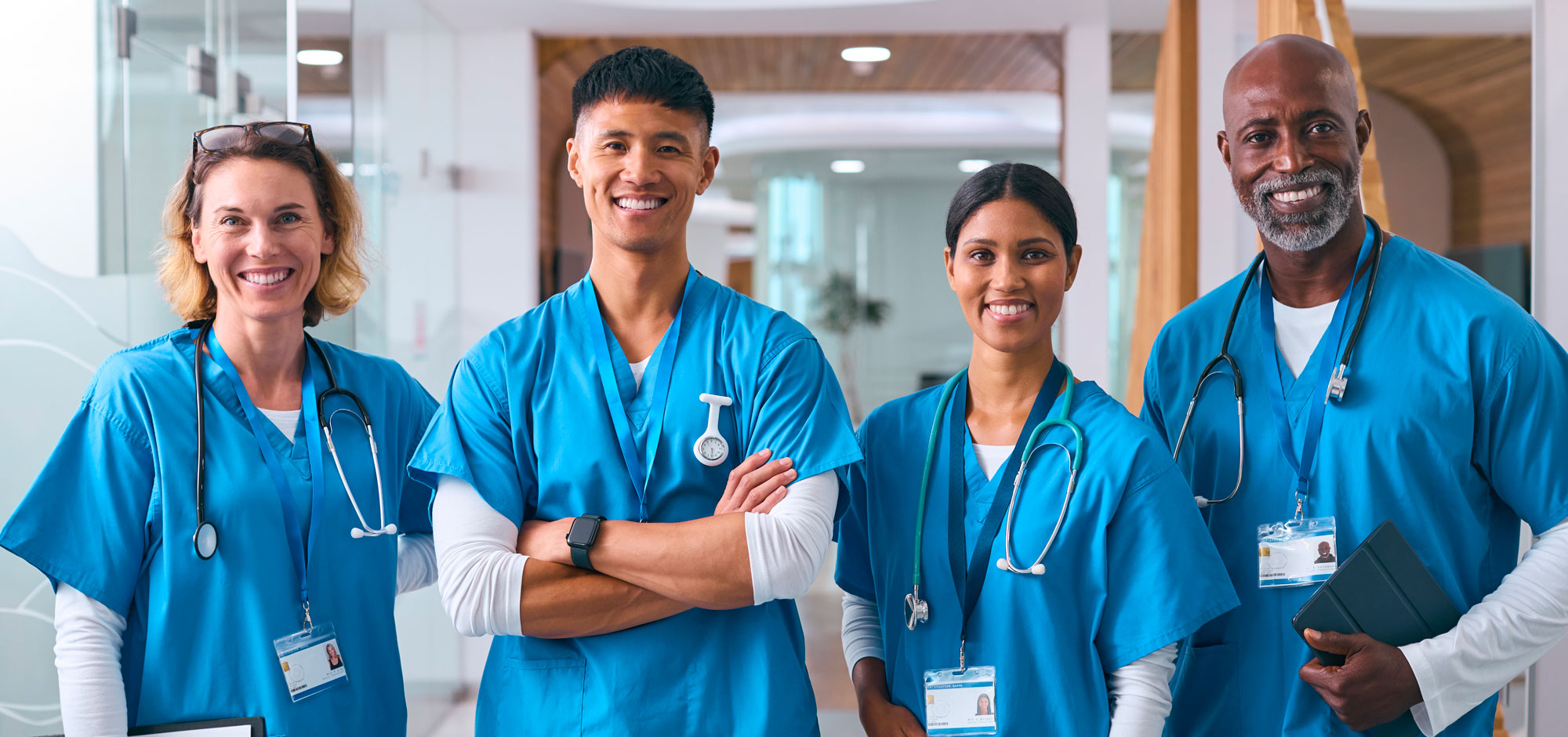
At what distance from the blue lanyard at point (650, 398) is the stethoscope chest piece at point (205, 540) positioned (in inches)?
25.1

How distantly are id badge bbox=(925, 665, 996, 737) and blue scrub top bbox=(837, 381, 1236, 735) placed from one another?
0.01 m

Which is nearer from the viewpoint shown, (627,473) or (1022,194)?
(627,473)

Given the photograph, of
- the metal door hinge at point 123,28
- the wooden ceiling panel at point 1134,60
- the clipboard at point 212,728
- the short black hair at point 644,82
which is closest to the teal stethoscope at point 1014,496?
the short black hair at point 644,82

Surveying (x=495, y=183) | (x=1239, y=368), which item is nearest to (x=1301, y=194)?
(x=1239, y=368)

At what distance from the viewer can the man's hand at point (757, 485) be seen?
4.69 feet

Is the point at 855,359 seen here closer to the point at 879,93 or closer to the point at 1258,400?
the point at 879,93

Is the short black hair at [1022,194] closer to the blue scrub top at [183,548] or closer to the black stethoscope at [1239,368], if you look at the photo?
the black stethoscope at [1239,368]

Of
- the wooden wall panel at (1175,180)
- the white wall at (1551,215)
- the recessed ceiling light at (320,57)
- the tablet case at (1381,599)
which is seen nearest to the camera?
the tablet case at (1381,599)

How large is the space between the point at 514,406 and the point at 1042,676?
862 mm

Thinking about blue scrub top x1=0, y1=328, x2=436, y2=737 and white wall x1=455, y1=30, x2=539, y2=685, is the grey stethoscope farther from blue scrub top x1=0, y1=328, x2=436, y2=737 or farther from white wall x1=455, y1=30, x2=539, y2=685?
white wall x1=455, y1=30, x2=539, y2=685

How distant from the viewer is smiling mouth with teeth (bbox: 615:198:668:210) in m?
1.51

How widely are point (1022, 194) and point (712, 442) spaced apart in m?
0.62

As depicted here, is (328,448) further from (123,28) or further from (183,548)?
(123,28)

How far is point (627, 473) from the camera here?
4.90 ft
